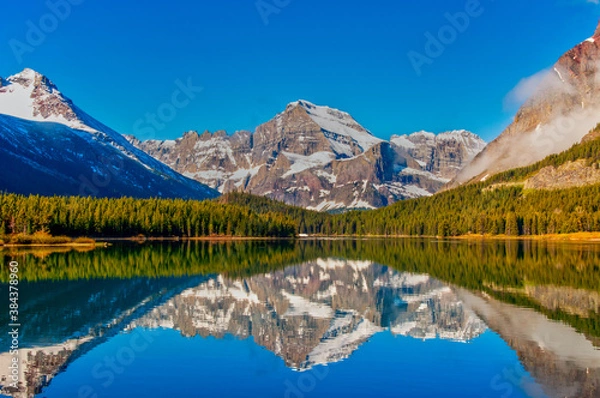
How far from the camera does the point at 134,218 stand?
183375 mm

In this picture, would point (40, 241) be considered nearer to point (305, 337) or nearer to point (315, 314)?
point (315, 314)

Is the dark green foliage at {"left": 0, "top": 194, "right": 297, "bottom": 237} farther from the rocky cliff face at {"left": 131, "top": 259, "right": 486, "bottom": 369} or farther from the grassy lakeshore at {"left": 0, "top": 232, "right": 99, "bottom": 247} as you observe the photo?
the rocky cliff face at {"left": 131, "top": 259, "right": 486, "bottom": 369}

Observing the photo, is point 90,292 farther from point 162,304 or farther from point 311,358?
point 311,358

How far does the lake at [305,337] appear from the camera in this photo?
77.7ft

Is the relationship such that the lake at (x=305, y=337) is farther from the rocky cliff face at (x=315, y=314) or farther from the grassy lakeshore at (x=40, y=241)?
the grassy lakeshore at (x=40, y=241)

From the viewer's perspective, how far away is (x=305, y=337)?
33312 mm

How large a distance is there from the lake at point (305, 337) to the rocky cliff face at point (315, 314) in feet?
0.50

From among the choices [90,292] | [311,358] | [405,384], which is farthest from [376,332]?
[90,292]

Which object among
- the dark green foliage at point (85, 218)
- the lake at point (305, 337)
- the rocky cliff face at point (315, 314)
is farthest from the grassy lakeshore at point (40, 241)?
the rocky cliff face at point (315, 314)

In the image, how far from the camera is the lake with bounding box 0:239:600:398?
23.7 metres

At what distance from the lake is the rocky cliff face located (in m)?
0.15

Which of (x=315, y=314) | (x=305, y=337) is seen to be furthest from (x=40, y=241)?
(x=305, y=337)

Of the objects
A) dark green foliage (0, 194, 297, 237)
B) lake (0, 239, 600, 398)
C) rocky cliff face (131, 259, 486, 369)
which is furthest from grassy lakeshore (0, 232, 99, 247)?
rocky cliff face (131, 259, 486, 369)

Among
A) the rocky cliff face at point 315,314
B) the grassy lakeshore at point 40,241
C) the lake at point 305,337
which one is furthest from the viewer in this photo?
the grassy lakeshore at point 40,241
